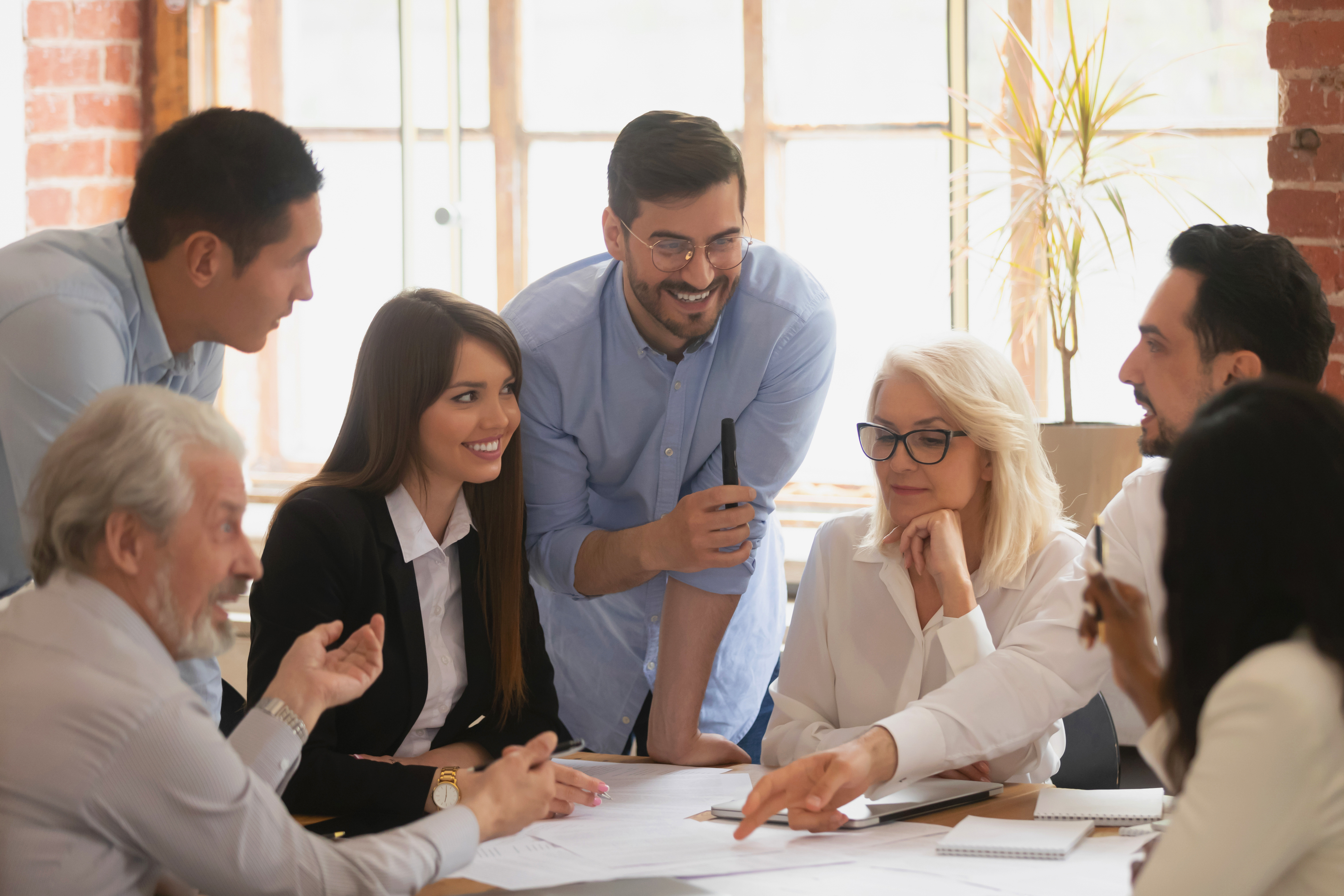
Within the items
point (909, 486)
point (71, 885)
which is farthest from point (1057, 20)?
point (71, 885)

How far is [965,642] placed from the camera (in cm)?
182

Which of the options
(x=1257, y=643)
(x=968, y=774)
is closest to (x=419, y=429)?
(x=968, y=774)

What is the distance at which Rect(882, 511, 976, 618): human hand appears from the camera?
1.86 metres

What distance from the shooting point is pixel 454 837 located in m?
1.26

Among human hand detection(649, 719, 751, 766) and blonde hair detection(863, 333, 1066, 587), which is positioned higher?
blonde hair detection(863, 333, 1066, 587)

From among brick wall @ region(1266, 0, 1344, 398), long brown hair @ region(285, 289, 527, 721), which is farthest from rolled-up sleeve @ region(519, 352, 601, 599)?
brick wall @ region(1266, 0, 1344, 398)

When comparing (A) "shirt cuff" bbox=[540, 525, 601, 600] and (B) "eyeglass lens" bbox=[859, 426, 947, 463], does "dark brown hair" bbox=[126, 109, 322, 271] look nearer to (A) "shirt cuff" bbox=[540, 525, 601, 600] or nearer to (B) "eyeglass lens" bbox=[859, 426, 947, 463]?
(A) "shirt cuff" bbox=[540, 525, 601, 600]

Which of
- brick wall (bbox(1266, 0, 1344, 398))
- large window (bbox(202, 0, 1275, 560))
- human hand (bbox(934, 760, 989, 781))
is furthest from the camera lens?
large window (bbox(202, 0, 1275, 560))

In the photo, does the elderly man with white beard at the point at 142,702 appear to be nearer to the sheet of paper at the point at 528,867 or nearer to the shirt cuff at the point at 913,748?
the sheet of paper at the point at 528,867

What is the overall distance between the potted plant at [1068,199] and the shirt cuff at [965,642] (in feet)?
2.37

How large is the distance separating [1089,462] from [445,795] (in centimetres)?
150

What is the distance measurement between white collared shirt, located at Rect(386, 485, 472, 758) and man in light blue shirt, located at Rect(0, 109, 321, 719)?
314 mm

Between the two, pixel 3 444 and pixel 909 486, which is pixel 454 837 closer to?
pixel 3 444

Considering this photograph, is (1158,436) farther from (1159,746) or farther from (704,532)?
(1159,746)
